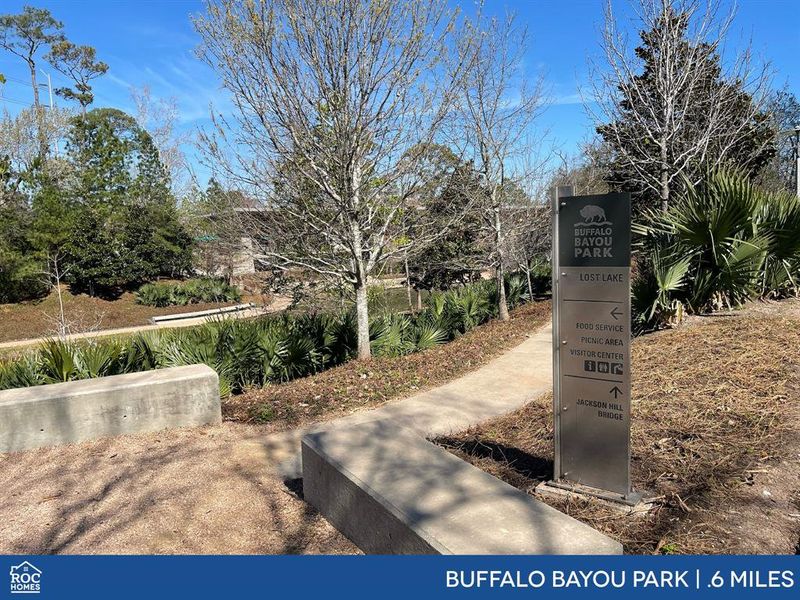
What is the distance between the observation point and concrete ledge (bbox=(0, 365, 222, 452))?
16.5 ft

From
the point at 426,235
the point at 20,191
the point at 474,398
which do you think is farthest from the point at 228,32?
the point at 20,191

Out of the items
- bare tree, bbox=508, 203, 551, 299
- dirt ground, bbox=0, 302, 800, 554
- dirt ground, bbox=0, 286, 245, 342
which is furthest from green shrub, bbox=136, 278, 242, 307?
dirt ground, bbox=0, 302, 800, 554

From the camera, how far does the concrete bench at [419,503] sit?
2.40 meters

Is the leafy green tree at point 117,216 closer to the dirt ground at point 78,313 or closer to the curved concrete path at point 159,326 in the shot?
the dirt ground at point 78,313

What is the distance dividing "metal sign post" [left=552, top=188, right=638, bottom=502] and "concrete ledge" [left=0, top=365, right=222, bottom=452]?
12.3 ft

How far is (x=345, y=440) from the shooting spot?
378cm

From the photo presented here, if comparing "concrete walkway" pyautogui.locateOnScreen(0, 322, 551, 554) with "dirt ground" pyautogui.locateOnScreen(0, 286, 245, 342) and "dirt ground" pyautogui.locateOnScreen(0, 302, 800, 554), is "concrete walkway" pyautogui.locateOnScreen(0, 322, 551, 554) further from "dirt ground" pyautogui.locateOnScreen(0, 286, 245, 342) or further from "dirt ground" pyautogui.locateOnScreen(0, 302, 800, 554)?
"dirt ground" pyautogui.locateOnScreen(0, 286, 245, 342)

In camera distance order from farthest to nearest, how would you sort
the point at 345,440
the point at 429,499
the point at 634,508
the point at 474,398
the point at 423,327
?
the point at 423,327
the point at 474,398
the point at 345,440
the point at 634,508
the point at 429,499

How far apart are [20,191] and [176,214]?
769cm

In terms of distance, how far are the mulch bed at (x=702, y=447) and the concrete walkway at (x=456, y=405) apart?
52 centimetres

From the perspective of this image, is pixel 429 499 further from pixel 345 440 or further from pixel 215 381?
pixel 215 381

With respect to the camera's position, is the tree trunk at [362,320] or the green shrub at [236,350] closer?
the green shrub at [236,350]

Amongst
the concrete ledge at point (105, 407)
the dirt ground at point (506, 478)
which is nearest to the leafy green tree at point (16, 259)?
the concrete ledge at point (105, 407)

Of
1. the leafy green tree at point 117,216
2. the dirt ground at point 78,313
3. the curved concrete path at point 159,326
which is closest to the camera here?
the curved concrete path at point 159,326
